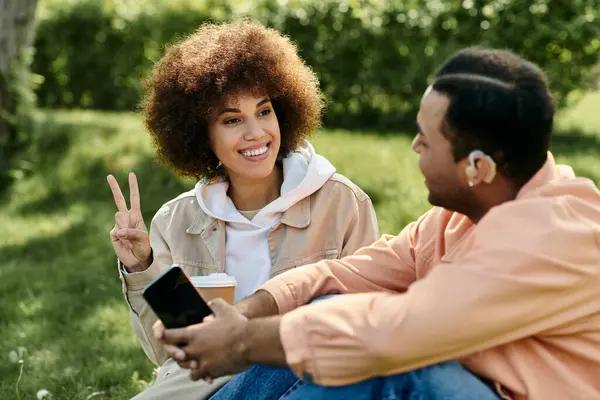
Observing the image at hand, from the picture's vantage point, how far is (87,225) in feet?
24.1

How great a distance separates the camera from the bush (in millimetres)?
8906

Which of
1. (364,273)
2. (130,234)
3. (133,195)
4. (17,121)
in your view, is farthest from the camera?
(17,121)

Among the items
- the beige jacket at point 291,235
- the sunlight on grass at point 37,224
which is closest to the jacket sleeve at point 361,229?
the beige jacket at point 291,235

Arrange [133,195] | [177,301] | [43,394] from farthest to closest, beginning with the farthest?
[43,394], [133,195], [177,301]

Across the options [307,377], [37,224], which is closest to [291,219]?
[307,377]

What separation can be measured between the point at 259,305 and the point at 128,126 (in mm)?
7014

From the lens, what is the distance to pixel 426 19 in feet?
30.7

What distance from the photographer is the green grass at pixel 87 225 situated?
4551 millimetres

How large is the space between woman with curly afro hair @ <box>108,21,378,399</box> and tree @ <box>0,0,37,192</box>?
489 cm

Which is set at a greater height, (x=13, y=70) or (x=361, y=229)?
(x=13, y=70)

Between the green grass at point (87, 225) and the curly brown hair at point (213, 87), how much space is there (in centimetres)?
122

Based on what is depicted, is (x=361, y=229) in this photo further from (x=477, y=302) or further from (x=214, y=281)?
(x=477, y=302)

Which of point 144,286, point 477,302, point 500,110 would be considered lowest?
point 144,286

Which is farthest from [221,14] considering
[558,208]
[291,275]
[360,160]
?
[558,208]
